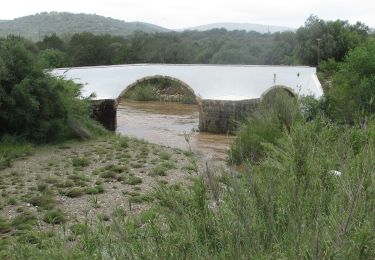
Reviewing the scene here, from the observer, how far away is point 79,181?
10242mm

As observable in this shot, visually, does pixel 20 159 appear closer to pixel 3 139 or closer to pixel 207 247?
pixel 3 139

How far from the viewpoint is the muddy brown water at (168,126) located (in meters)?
16.3

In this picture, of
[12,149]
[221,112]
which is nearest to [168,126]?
[221,112]

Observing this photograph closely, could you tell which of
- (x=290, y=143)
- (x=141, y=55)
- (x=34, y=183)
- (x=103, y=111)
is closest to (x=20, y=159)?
(x=34, y=183)

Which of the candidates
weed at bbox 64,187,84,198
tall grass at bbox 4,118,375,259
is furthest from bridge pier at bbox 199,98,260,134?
tall grass at bbox 4,118,375,259

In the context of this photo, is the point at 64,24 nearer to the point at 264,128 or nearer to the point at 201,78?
the point at 201,78

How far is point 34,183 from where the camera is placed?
1008cm

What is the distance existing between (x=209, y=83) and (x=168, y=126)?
2618 millimetres

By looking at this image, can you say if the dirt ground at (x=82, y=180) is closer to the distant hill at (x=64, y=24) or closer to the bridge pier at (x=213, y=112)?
the bridge pier at (x=213, y=112)

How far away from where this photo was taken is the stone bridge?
64.5 feet

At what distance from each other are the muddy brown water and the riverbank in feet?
6.15

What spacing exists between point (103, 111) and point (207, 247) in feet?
56.7

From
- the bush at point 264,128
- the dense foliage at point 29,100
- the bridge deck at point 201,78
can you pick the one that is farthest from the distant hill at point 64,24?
the bush at point 264,128

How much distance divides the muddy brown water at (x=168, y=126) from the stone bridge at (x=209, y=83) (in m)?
0.87
